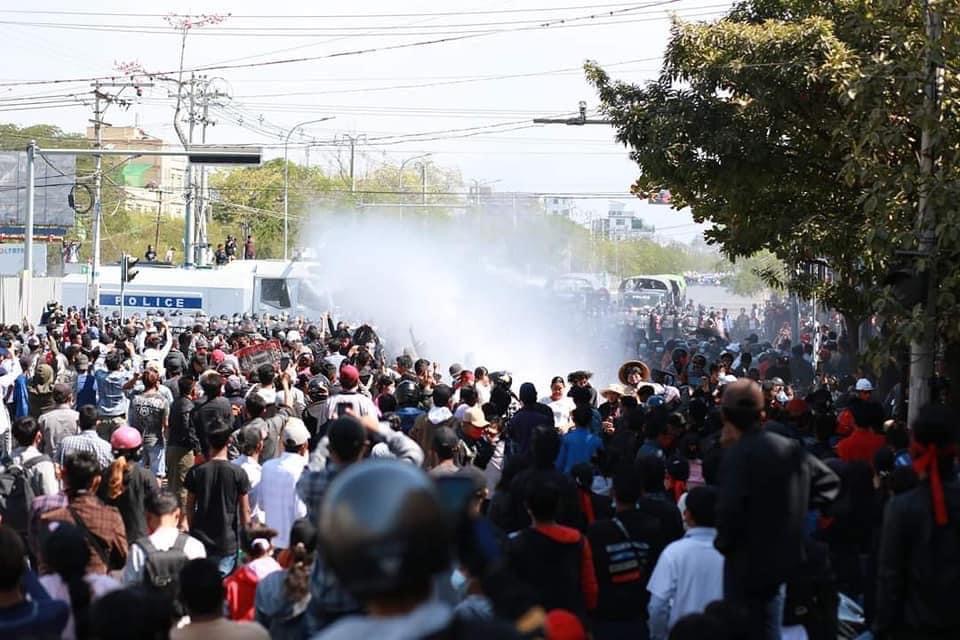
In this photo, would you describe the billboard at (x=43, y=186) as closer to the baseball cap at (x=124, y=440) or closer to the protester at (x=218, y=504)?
the baseball cap at (x=124, y=440)

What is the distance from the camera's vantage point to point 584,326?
38250 mm

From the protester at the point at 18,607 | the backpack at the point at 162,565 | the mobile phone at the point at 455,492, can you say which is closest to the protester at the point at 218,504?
the backpack at the point at 162,565

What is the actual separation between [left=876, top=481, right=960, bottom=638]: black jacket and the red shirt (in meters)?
4.17

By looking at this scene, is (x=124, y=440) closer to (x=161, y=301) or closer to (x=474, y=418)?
(x=474, y=418)

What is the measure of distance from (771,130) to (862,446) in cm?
705

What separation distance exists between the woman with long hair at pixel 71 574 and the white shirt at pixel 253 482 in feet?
10.5

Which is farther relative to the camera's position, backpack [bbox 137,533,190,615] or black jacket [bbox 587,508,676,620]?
backpack [bbox 137,533,190,615]

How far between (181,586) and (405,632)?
3049mm

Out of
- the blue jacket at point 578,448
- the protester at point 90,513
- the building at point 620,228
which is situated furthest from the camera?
the building at point 620,228

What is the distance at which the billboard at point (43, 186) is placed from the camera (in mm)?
57531

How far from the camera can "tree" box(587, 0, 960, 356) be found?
14828mm

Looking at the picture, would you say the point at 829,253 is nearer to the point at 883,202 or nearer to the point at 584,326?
the point at 883,202

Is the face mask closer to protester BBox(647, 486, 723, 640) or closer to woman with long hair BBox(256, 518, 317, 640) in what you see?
woman with long hair BBox(256, 518, 317, 640)

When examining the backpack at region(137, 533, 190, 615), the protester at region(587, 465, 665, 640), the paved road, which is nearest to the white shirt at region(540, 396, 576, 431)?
the protester at region(587, 465, 665, 640)
